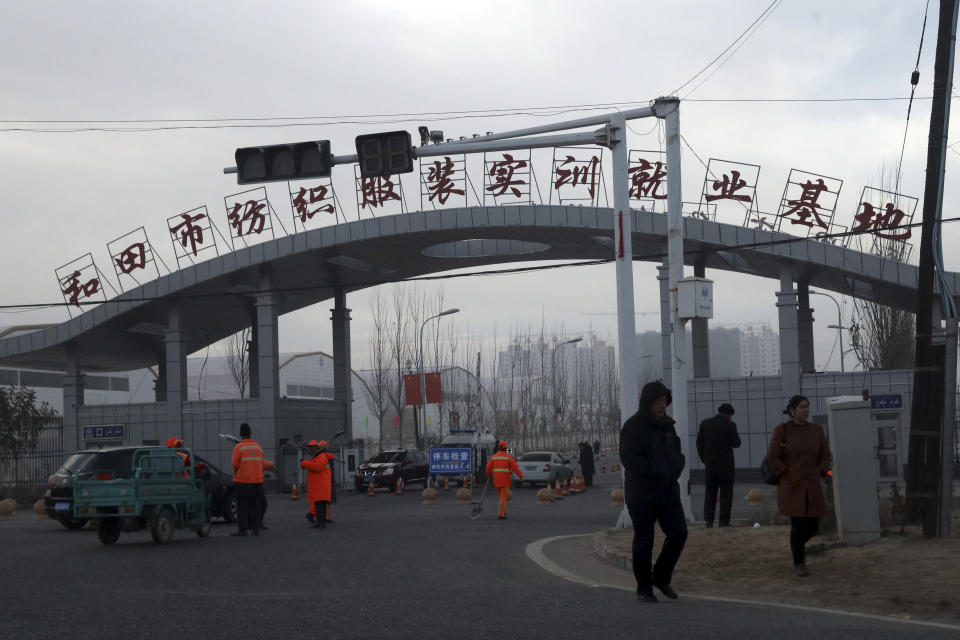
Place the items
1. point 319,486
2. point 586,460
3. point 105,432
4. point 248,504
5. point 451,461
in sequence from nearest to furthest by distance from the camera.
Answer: point 248,504 → point 319,486 → point 451,461 → point 586,460 → point 105,432

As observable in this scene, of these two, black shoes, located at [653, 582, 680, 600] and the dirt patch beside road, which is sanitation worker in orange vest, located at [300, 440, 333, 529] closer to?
the dirt patch beside road

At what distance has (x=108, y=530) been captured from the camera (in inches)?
659

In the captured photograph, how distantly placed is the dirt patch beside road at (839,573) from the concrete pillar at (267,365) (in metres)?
26.0

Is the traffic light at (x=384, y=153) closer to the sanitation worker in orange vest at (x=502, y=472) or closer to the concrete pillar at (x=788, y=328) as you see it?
Result: the sanitation worker in orange vest at (x=502, y=472)

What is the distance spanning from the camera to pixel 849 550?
11594mm

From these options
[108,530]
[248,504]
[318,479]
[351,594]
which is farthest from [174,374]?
[351,594]

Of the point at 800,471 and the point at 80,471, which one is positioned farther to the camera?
the point at 80,471

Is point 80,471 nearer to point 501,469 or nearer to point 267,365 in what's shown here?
point 501,469

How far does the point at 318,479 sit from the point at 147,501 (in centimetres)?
385

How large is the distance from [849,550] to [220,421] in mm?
30201

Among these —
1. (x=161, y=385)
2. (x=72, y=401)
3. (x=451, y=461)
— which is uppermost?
(x=161, y=385)

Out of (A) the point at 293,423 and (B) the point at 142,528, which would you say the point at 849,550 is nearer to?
(B) the point at 142,528

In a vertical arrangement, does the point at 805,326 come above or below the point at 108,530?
above

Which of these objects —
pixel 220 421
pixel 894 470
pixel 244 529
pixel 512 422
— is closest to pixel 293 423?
pixel 220 421
